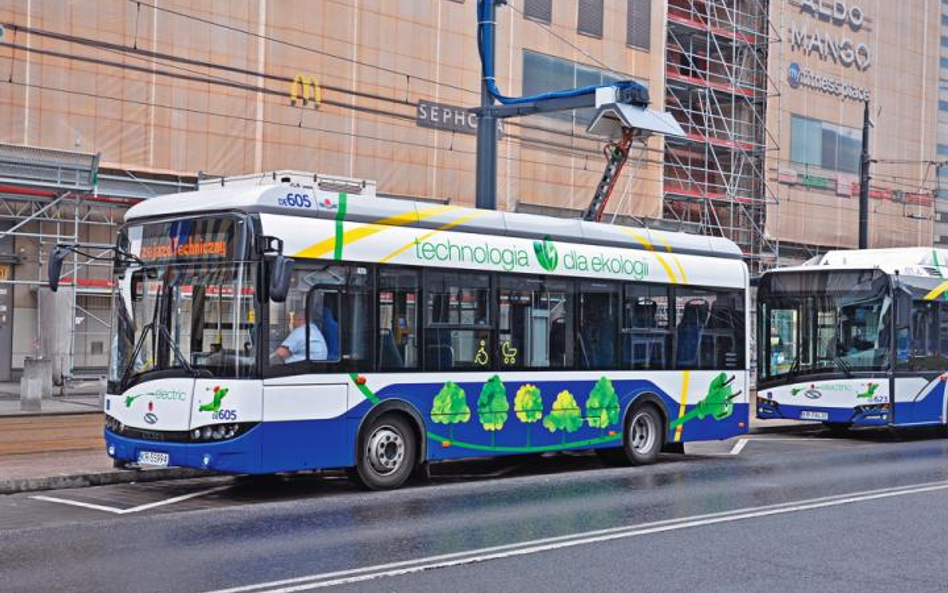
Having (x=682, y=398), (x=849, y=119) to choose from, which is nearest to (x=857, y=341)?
(x=682, y=398)

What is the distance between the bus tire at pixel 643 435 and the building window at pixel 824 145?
3268 centimetres

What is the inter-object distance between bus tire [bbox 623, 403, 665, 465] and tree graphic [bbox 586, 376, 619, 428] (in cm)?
35

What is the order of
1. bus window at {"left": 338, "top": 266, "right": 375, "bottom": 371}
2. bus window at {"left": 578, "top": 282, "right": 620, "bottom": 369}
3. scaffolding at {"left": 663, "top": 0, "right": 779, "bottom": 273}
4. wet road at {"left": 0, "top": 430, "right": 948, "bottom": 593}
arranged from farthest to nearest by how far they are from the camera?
scaffolding at {"left": 663, "top": 0, "right": 779, "bottom": 273}, bus window at {"left": 578, "top": 282, "right": 620, "bottom": 369}, bus window at {"left": 338, "top": 266, "right": 375, "bottom": 371}, wet road at {"left": 0, "top": 430, "right": 948, "bottom": 593}

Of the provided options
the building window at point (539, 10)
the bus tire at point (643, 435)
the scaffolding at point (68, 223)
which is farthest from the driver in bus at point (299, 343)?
the building window at point (539, 10)

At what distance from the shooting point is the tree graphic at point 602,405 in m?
15.1

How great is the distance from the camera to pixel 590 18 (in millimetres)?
39469

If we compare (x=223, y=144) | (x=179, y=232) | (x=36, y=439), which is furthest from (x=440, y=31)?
(x=179, y=232)

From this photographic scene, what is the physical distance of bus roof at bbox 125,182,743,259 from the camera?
1181 cm

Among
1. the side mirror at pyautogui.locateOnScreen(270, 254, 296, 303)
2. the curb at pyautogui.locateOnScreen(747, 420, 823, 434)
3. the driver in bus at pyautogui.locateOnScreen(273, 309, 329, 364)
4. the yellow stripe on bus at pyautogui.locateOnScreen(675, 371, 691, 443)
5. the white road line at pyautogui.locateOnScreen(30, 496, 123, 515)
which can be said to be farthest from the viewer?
the curb at pyautogui.locateOnScreen(747, 420, 823, 434)

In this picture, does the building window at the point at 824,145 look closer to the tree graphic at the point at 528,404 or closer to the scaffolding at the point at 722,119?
the scaffolding at the point at 722,119

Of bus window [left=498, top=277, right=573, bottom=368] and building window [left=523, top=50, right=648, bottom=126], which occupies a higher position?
building window [left=523, top=50, right=648, bottom=126]

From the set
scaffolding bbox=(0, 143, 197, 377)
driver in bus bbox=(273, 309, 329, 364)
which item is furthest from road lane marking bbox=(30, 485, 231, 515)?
scaffolding bbox=(0, 143, 197, 377)

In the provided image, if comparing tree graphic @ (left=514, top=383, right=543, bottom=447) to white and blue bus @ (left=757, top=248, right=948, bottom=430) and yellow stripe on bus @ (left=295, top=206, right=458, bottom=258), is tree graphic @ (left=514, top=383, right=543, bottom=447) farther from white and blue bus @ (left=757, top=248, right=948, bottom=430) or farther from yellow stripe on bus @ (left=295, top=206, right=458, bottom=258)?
white and blue bus @ (left=757, top=248, right=948, bottom=430)

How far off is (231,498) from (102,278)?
19.1 m
